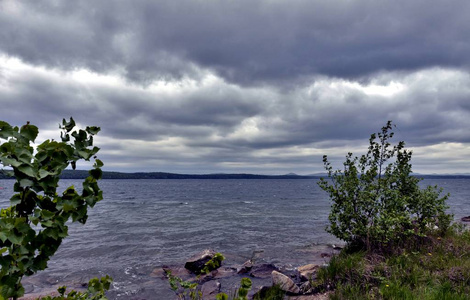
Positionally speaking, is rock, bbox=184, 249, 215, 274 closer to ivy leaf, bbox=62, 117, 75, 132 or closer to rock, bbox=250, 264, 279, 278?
rock, bbox=250, 264, 279, 278

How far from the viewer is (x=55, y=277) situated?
16.1 meters

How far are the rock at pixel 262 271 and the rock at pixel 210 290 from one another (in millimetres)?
2632

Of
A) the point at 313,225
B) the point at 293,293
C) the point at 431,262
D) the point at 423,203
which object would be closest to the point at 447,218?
the point at 423,203

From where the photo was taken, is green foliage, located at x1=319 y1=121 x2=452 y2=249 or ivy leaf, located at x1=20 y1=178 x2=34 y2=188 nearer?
ivy leaf, located at x1=20 y1=178 x2=34 y2=188

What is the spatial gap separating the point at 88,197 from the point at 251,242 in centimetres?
2297

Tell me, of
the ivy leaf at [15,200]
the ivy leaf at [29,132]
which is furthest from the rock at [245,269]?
the ivy leaf at [29,132]

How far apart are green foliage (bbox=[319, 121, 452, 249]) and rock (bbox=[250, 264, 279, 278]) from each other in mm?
4672

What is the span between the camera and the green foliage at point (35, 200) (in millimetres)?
2625

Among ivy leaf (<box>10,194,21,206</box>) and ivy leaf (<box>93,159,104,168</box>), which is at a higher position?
ivy leaf (<box>93,159,104,168</box>)

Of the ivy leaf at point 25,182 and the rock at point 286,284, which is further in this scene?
the rock at point 286,284

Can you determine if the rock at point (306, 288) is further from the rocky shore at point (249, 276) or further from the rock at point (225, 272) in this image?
the rock at point (225, 272)

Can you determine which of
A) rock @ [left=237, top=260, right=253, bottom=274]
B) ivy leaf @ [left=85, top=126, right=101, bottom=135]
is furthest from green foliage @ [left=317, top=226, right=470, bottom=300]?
ivy leaf @ [left=85, top=126, right=101, bottom=135]

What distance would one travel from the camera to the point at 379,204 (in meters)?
11.8

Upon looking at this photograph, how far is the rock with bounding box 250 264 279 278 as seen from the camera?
14734 mm
